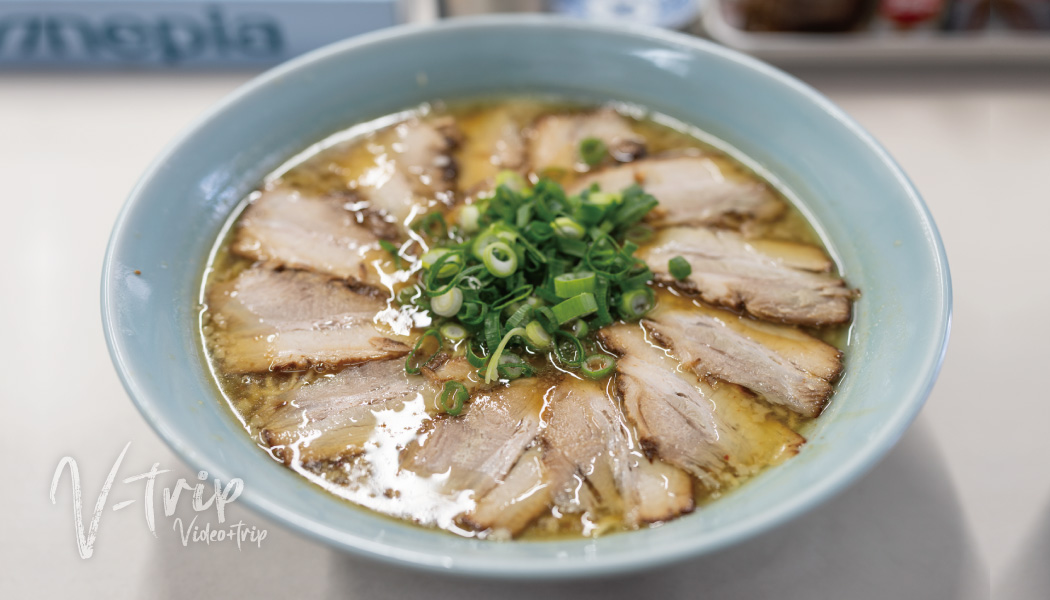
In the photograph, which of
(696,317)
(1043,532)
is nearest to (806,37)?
(696,317)

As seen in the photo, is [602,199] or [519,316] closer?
[519,316]

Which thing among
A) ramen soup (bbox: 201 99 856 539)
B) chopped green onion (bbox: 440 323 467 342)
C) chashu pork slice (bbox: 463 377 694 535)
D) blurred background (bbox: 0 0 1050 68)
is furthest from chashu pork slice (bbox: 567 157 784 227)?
blurred background (bbox: 0 0 1050 68)

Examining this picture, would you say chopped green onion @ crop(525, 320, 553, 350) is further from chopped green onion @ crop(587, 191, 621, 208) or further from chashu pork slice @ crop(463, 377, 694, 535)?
chopped green onion @ crop(587, 191, 621, 208)

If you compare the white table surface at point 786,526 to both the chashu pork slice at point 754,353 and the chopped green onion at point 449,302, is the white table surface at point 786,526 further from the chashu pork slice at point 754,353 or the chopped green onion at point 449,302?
the chopped green onion at point 449,302

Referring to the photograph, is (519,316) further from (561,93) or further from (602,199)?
(561,93)

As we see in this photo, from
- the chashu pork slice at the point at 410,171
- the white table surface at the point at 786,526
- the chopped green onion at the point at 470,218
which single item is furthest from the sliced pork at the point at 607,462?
the chashu pork slice at the point at 410,171

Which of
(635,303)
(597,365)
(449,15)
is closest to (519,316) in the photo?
(597,365)
